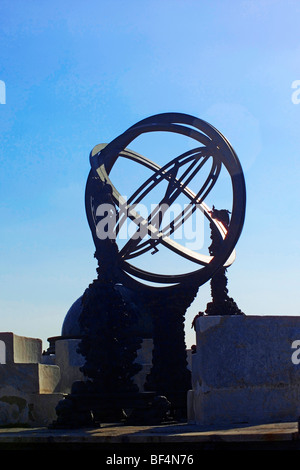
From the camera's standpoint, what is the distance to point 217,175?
50.6 feet

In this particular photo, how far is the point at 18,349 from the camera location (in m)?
11.7

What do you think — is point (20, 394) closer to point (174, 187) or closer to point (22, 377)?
point (22, 377)

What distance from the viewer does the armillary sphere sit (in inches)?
529

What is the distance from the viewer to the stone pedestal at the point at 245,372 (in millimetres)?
8773

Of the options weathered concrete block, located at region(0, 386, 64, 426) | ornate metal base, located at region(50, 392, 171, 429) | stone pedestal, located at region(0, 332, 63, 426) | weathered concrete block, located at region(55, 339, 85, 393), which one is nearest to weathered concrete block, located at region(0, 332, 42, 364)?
stone pedestal, located at region(0, 332, 63, 426)

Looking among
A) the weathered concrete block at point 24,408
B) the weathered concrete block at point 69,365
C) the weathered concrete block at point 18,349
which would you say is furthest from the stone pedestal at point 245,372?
the weathered concrete block at point 69,365

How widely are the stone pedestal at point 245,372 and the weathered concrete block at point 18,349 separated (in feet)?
11.5

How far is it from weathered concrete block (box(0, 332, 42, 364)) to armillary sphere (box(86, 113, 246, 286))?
2427 millimetres

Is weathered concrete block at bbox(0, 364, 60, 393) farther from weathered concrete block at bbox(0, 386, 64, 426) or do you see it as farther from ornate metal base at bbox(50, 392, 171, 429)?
ornate metal base at bbox(50, 392, 171, 429)

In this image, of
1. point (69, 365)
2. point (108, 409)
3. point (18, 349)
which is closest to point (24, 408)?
point (18, 349)

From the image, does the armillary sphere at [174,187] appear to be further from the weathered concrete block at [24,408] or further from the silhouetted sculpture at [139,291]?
the weathered concrete block at [24,408]

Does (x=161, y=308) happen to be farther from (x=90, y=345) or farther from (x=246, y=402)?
(x=246, y=402)

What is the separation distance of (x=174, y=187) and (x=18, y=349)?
193 inches

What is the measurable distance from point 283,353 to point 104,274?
10.7ft
